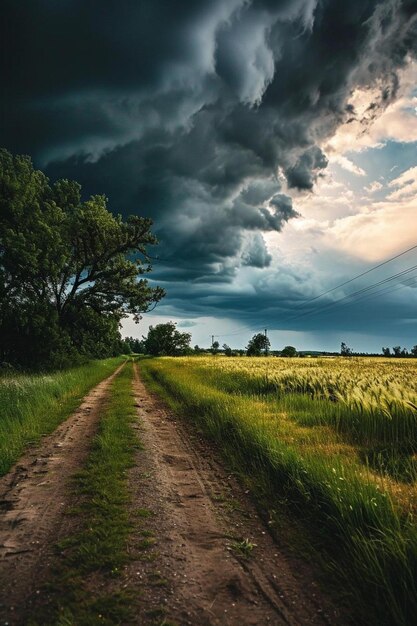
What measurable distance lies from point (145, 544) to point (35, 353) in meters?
25.7

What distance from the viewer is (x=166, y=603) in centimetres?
280

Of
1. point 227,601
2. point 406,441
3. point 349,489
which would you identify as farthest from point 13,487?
point 406,441

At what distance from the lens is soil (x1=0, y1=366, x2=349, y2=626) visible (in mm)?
2746

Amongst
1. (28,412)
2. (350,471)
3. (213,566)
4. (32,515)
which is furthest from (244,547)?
(28,412)

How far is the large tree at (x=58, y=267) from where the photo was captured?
2419cm

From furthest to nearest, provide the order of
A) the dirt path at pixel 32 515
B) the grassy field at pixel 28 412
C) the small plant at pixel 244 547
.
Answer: the grassy field at pixel 28 412 < the small plant at pixel 244 547 < the dirt path at pixel 32 515

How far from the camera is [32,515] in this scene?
14.3 ft

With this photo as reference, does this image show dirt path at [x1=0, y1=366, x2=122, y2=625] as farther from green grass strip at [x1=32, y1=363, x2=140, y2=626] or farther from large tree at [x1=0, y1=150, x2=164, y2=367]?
large tree at [x1=0, y1=150, x2=164, y2=367]

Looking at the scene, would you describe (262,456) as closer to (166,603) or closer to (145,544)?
(145,544)

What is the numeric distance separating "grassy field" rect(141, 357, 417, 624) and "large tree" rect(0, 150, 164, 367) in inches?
773

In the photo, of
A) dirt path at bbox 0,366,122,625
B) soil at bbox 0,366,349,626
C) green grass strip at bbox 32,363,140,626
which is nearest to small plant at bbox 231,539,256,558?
soil at bbox 0,366,349,626

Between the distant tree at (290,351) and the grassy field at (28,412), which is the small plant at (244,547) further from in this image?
the distant tree at (290,351)

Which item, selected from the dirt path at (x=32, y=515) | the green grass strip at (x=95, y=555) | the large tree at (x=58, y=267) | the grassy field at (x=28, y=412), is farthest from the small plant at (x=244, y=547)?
the large tree at (x=58, y=267)

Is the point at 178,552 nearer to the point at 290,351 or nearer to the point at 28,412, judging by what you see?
the point at 28,412
